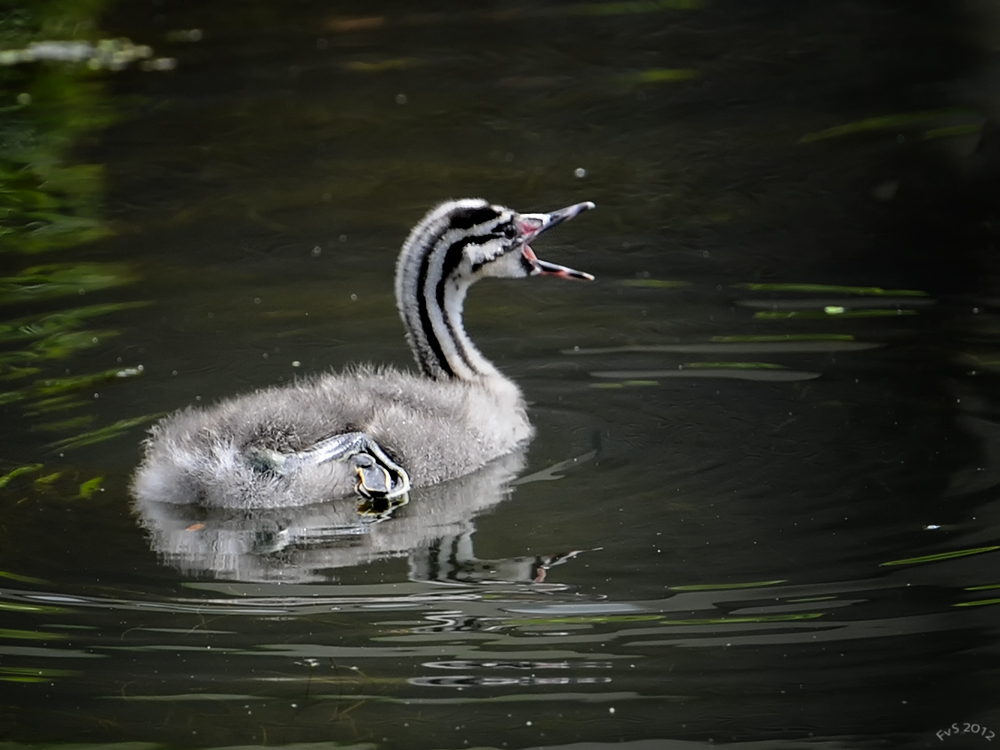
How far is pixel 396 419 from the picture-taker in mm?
6934

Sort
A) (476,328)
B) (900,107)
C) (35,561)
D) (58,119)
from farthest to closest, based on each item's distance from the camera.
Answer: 1. (58,119)
2. (900,107)
3. (476,328)
4. (35,561)

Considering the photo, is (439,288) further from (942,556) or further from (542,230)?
(942,556)

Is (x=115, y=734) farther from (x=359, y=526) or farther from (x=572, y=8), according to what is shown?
(x=572, y=8)

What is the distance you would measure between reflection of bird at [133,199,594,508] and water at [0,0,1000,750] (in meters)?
0.14

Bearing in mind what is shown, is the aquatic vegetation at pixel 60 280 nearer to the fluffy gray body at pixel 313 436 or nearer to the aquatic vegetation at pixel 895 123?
the fluffy gray body at pixel 313 436

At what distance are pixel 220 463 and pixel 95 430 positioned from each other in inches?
48.0

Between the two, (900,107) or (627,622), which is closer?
(627,622)

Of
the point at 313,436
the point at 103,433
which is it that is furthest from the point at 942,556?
the point at 103,433

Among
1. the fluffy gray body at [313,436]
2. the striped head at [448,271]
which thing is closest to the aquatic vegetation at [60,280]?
the fluffy gray body at [313,436]

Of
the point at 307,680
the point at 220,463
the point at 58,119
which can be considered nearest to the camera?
the point at 307,680

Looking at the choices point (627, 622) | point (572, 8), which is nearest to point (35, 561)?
point (627, 622)

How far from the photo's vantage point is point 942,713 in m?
4.94

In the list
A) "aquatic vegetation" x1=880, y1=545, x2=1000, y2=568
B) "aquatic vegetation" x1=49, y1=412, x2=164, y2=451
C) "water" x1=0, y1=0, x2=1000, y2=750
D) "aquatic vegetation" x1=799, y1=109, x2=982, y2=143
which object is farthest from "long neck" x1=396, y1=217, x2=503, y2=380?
"aquatic vegetation" x1=799, y1=109, x2=982, y2=143

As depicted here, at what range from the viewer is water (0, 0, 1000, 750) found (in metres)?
5.21
